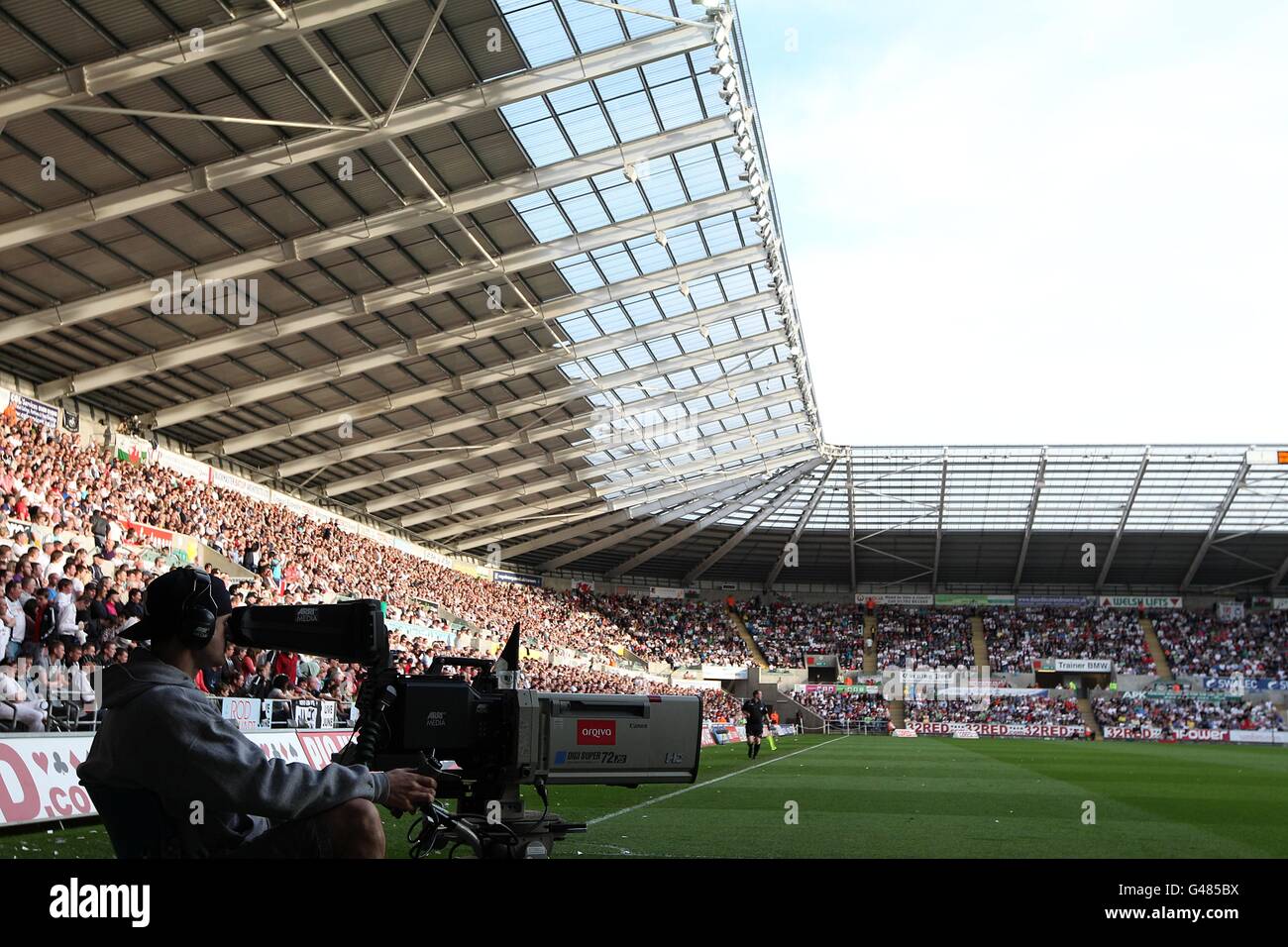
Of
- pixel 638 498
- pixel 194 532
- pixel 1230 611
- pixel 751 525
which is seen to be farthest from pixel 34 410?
pixel 1230 611

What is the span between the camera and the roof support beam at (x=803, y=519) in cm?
5662

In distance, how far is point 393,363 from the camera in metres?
32.2

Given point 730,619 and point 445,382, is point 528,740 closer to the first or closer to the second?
point 445,382

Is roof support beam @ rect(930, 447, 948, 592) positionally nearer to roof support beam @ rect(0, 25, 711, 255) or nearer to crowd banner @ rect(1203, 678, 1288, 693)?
crowd banner @ rect(1203, 678, 1288, 693)

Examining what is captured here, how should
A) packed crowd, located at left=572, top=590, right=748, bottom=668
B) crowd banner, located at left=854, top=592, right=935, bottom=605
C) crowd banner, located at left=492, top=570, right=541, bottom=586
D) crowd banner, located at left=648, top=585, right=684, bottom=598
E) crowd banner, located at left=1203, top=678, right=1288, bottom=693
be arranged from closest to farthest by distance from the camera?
crowd banner, located at left=1203, top=678, right=1288, bottom=693 < crowd banner, located at left=492, top=570, right=541, bottom=586 < packed crowd, located at left=572, top=590, right=748, bottom=668 < crowd banner, located at left=648, top=585, right=684, bottom=598 < crowd banner, located at left=854, top=592, right=935, bottom=605

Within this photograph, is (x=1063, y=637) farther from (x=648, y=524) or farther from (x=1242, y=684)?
(x=648, y=524)

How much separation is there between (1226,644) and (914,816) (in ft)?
199

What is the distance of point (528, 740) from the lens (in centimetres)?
456

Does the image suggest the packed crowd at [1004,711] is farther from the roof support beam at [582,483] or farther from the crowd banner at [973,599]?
the roof support beam at [582,483]

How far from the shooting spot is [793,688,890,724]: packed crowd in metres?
60.1

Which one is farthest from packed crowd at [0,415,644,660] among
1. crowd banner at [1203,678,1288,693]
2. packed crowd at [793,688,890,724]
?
crowd banner at [1203,678,1288,693]

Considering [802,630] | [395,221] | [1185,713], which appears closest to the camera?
[395,221]

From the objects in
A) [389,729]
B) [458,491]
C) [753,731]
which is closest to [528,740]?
[389,729]
